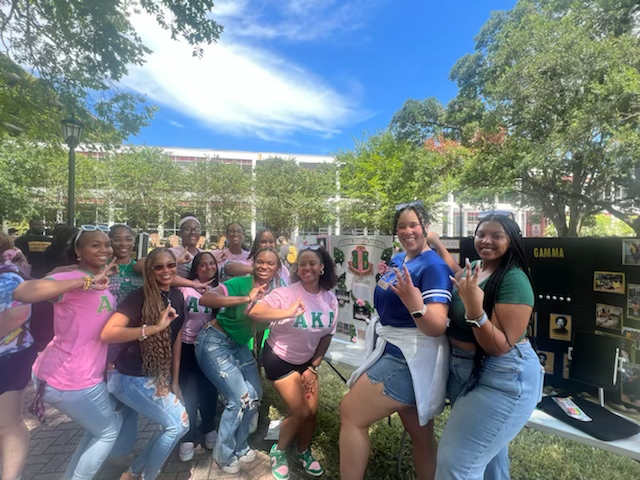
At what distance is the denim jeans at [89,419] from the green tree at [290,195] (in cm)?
2968

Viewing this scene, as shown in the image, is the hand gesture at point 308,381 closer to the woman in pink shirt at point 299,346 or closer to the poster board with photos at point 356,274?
the woman in pink shirt at point 299,346

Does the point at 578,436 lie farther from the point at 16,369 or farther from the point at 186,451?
the point at 16,369

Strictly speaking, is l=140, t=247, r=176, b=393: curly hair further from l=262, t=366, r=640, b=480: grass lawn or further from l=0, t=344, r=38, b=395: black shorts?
l=262, t=366, r=640, b=480: grass lawn

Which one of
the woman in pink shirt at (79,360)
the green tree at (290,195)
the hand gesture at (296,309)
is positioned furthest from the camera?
the green tree at (290,195)

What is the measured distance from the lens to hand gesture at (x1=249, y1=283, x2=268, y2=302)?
2.77 meters

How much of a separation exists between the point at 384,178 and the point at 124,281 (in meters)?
23.1

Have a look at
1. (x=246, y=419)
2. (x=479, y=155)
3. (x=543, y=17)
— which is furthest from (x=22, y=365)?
(x=543, y=17)

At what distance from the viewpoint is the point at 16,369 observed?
2250 mm

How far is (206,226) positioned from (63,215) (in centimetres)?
1041

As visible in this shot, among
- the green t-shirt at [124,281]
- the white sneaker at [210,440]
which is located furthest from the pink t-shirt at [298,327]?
the green t-shirt at [124,281]

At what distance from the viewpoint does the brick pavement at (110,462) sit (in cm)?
275

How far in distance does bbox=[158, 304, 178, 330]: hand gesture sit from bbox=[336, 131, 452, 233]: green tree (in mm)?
17962

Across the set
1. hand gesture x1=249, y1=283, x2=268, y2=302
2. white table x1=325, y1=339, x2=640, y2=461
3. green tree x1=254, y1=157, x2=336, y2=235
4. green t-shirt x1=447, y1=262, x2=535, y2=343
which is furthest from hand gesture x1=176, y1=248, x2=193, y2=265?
green tree x1=254, y1=157, x2=336, y2=235

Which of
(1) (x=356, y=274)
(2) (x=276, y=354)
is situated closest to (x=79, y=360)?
(2) (x=276, y=354)
